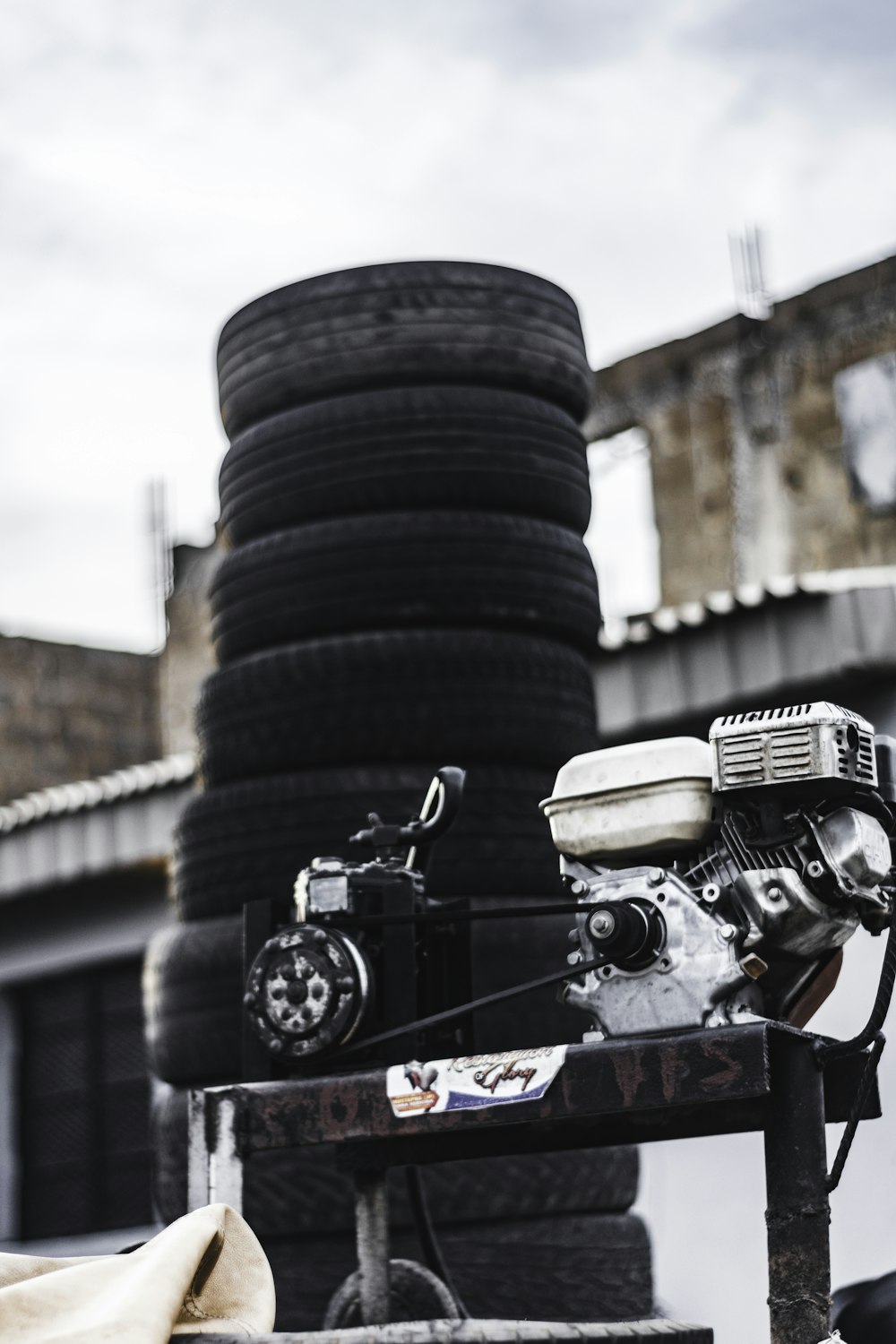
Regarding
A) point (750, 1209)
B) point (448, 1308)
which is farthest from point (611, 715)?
point (448, 1308)

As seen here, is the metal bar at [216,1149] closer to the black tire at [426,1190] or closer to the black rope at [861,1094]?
the black tire at [426,1190]

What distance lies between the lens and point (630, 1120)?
3242 mm

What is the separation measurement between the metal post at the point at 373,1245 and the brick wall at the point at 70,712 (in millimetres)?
14970

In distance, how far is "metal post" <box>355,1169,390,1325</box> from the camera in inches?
136

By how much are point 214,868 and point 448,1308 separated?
125 cm

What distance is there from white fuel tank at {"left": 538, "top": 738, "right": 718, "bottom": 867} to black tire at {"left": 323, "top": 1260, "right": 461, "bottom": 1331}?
94 centimetres

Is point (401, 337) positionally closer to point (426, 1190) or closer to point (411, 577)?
point (411, 577)

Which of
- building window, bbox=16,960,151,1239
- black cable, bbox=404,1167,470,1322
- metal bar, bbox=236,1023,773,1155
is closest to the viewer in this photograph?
metal bar, bbox=236,1023,773,1155

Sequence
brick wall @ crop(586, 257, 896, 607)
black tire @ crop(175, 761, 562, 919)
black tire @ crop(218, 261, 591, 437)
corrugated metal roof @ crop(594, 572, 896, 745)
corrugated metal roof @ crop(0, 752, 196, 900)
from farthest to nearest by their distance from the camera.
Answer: brick wall @ crop(586, 257, 896, 607) < corrugated metal roof @ crop(0, 752, 196, 900) < corrugated metal roof @ crop(594, 572, 896, 745) < black tire @ crop(218, 261, 591, 437) < black tire @ crop(175, 761, 562, 919)

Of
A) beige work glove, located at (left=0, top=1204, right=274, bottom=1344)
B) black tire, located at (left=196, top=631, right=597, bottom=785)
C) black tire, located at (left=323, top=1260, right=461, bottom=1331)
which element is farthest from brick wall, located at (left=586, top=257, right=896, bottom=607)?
beige work glove, located at (left=0, top=1204, right=274, bottom=1344)

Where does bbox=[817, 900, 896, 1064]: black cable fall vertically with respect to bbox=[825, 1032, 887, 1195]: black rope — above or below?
above

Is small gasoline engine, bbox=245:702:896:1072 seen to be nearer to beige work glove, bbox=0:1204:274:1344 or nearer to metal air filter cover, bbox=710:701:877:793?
metal air filter cover, bbox=710:701:877:793

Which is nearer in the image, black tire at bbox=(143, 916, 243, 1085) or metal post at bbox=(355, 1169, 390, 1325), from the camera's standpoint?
metal post at bbox=(355, 1169, 390, 1325)

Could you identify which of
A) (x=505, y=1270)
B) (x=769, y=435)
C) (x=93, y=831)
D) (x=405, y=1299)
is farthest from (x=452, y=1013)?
(x=769, y=435)
